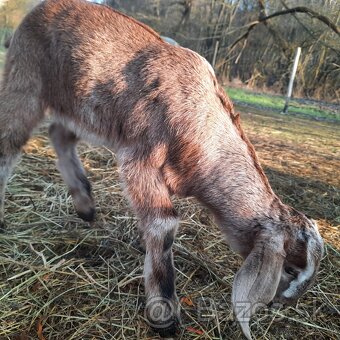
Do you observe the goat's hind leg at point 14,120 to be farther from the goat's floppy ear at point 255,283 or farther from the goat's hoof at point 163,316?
the goat's floppy ear at point 255,283

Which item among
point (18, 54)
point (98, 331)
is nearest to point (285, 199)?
point (98, 331)

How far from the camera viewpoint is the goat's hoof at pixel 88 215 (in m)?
3.06

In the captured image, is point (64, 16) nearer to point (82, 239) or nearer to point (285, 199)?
point (82, 239)

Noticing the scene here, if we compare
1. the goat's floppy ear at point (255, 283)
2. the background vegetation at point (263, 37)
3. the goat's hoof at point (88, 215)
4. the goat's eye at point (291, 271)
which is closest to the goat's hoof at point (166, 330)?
the goat's floppy ear at point (255, 283)

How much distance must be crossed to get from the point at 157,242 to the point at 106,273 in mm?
484

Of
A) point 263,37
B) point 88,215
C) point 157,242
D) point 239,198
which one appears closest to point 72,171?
point 88,215

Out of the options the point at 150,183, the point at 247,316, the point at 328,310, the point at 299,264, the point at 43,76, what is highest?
the point at 43,76

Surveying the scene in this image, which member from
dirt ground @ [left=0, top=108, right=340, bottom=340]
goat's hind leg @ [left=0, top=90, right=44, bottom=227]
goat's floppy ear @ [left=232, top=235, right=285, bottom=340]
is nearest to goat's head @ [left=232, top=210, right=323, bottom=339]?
goat's floppy ear @ [left=232, top=235, right=285, bottom=340]

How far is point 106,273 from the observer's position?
8.41ft

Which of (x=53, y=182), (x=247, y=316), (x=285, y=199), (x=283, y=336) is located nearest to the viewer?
(x=247, y=316)

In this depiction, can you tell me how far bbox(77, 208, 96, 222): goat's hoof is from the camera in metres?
3.06

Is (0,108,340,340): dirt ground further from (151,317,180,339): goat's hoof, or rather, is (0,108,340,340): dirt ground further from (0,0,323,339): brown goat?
(0,0,323,339): brown goat

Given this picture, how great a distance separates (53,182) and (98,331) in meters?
1.86

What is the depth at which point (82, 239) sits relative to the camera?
9.32ft
